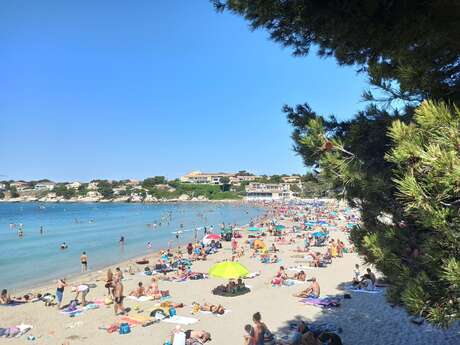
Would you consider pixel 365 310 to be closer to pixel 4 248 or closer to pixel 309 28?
pixel 309 28

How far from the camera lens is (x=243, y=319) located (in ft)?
41.2

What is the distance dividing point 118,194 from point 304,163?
18579 centimetres

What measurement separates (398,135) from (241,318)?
34.3 ft

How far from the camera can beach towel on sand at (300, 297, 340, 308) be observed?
13.3m

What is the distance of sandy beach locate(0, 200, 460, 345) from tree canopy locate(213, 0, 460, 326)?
6324mm

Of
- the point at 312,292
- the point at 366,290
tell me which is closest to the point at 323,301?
the point at 312,292

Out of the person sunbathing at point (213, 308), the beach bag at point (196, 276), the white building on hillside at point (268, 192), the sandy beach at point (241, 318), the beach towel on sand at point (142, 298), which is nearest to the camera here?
the sandy beach at point (241, 318)

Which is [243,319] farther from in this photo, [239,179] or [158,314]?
[239,179]

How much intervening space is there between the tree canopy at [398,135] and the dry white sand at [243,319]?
6076mm

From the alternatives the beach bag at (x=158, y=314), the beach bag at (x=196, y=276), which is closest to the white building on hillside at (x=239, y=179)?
the beach bag at (x=196, y=276)

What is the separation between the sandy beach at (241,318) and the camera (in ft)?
35.0

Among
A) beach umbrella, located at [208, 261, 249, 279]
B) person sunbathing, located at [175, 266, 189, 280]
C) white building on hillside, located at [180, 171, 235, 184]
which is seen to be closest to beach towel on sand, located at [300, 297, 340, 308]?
beach umbrella, located at [208, 261, 249, 279]

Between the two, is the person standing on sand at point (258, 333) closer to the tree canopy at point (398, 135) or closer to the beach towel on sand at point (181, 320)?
the beach towel on sand at point (181, 320)

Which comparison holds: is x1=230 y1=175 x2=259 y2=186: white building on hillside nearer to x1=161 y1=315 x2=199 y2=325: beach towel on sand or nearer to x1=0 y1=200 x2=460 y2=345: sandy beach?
x1=0 y1=200 x2=460 y2=345: sandy beach
